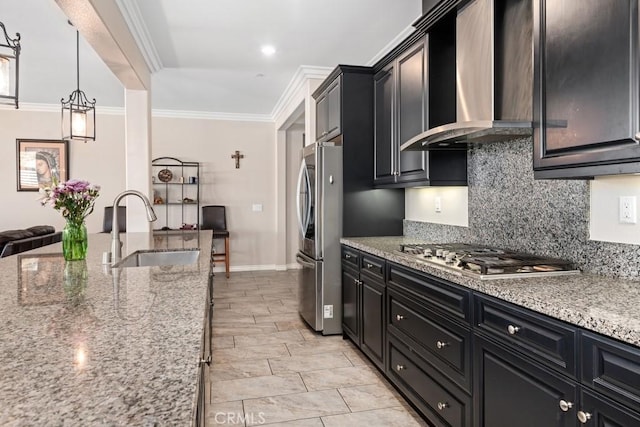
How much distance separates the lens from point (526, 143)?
2264 mm

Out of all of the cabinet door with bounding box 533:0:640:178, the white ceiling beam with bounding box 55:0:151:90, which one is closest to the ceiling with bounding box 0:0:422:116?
the white ceiling beam with bounding box 55:0:151:90

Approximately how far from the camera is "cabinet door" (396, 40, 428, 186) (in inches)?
109

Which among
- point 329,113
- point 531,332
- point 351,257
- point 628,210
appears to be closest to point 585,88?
point 628,210

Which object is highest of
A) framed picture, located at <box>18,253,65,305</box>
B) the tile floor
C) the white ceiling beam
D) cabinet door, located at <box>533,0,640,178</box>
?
the white ceiling beam

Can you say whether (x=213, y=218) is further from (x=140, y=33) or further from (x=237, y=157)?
(x=140, y=33)

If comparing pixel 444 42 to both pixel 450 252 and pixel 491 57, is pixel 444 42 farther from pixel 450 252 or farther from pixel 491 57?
pixel 450 252

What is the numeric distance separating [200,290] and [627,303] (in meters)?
1.39

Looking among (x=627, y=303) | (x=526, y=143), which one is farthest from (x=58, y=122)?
(x=627, y=303)

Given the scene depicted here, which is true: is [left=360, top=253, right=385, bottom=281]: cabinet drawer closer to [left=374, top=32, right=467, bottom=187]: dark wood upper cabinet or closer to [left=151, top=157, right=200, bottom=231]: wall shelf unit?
[left=374, top=32, right=467, bottom=187]: dark wood upper cabinet

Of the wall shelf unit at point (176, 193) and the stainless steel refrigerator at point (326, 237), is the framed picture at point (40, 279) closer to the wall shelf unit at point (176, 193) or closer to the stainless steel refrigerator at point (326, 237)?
the stainless steel refrigerator at point (326, 237)

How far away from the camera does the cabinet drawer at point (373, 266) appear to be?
274cm

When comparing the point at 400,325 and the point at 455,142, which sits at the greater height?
the point at 455,142

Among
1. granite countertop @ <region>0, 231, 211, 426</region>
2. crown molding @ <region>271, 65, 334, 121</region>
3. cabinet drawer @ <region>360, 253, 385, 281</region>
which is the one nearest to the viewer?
granite countertop @ <region>0, 231, 211, 426</region>

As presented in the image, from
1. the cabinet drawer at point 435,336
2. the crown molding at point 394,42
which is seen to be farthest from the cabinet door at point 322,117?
the cabinet drawer at point 435,336
